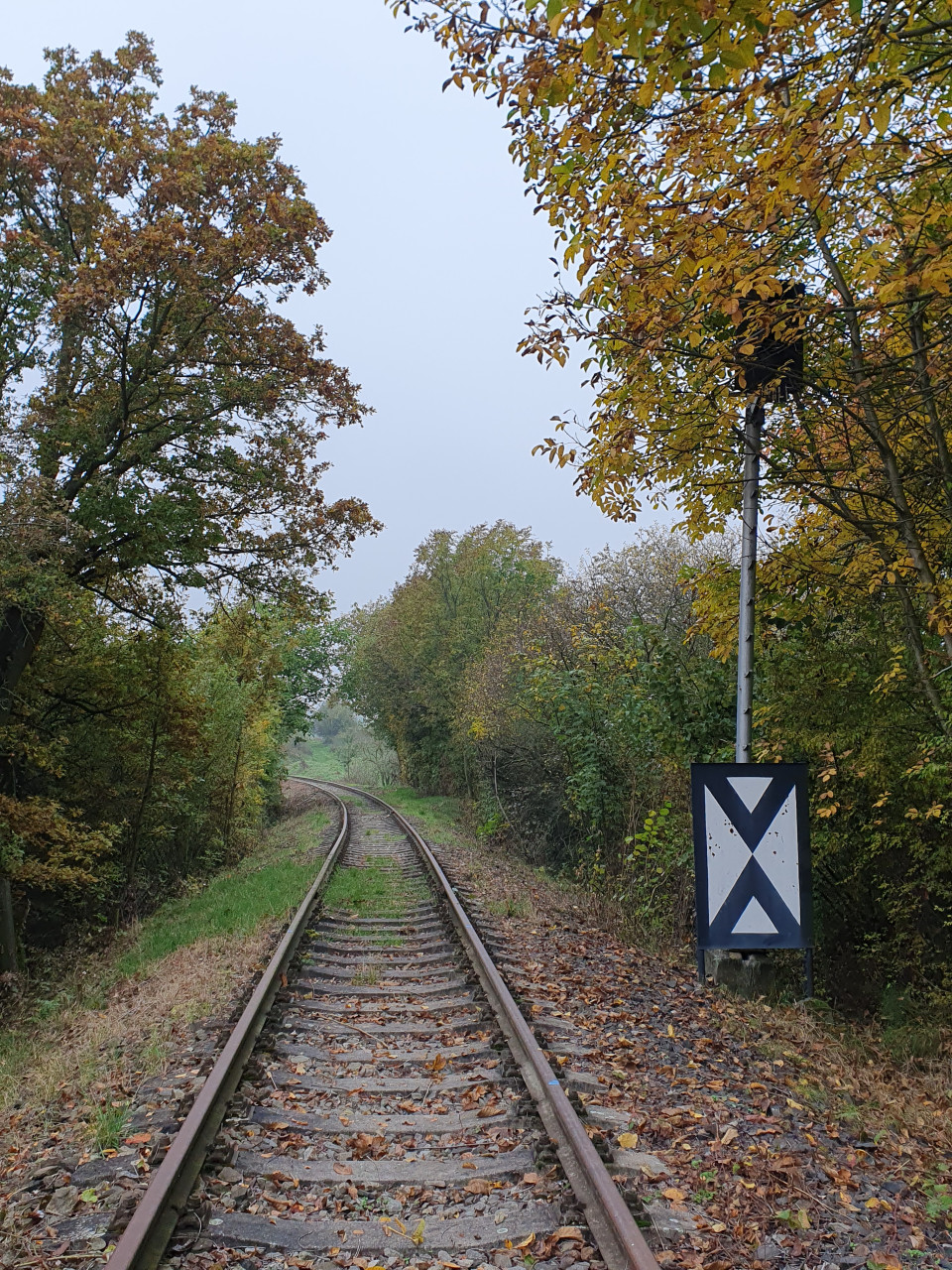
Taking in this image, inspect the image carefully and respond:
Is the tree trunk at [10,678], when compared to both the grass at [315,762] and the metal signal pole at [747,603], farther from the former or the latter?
the grass at [315,762]

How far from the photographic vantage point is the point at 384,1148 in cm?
416

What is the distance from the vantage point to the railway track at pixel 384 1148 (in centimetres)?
329

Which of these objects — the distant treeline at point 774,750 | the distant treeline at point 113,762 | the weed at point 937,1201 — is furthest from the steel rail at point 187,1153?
the distant treeline at point 113,762

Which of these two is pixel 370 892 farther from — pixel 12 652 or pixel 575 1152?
pixel 575 1152

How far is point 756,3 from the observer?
3152 millimetres

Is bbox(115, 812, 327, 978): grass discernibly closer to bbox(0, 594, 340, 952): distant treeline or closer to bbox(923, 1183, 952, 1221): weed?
bbox(0, 594, 340, 952): distant treeline

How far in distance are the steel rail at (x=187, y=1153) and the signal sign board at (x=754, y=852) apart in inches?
134

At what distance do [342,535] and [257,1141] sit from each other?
10766mm

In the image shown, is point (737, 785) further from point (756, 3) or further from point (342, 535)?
point (342, 535)

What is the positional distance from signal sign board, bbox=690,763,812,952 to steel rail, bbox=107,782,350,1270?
3394 mm

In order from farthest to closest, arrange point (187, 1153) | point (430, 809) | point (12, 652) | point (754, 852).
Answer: point (430, 809), point (12, 652), point (754, 852), point (187, 1153)

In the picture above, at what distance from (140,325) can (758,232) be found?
370 inches

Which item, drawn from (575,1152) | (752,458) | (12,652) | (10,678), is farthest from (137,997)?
(752,458)

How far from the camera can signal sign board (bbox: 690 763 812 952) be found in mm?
6457
